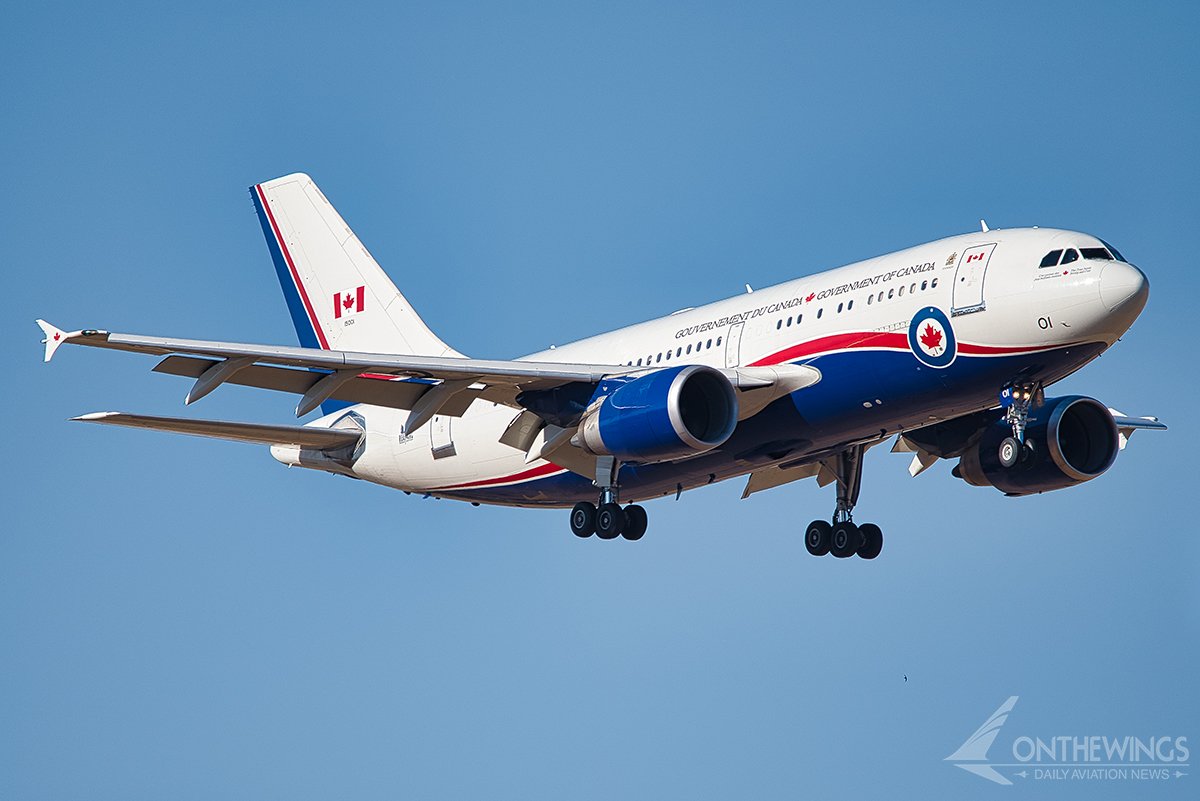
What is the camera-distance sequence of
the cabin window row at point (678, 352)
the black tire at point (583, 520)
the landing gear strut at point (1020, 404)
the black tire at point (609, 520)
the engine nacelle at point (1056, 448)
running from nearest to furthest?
the landing gear strut at point (1020, 404) < the cabin window row at point (678, 352) < the black tire at point (609, 520) < the black tire at point (583, 520) < the engine nacelle at point (1056, 448)

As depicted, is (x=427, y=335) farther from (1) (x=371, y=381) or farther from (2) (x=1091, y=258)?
(2) (x=1091, y=258)

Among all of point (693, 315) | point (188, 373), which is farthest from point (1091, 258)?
point (188, 373)

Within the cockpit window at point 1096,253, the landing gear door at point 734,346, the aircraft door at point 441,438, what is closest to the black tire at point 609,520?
the landing gear door at point 734,346

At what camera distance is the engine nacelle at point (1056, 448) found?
3750 cm

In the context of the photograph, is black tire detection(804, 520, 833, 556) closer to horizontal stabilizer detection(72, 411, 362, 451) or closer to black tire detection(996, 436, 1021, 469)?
black tire detection(996, 436, 1021, 469)

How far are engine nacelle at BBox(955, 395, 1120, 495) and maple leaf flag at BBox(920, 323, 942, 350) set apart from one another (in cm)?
637

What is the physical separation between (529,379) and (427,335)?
29.6 feet

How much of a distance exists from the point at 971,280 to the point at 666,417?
19.1 ft

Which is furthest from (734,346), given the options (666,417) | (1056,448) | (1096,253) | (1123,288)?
(1123,288)

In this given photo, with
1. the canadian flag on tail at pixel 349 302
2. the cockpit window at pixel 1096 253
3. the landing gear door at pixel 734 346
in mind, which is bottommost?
the landing gear door at pixel 734 346

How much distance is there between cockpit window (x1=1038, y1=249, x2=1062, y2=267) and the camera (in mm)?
31094

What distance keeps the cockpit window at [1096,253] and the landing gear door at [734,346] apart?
6.83 metres

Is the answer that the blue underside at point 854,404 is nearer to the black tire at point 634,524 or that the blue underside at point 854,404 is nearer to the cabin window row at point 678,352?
the black tire at point 634,524

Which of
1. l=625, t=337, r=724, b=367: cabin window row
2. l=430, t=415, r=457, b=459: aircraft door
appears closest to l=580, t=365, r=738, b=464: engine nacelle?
l=625, t=337, r=724, b=367: cabin window row
